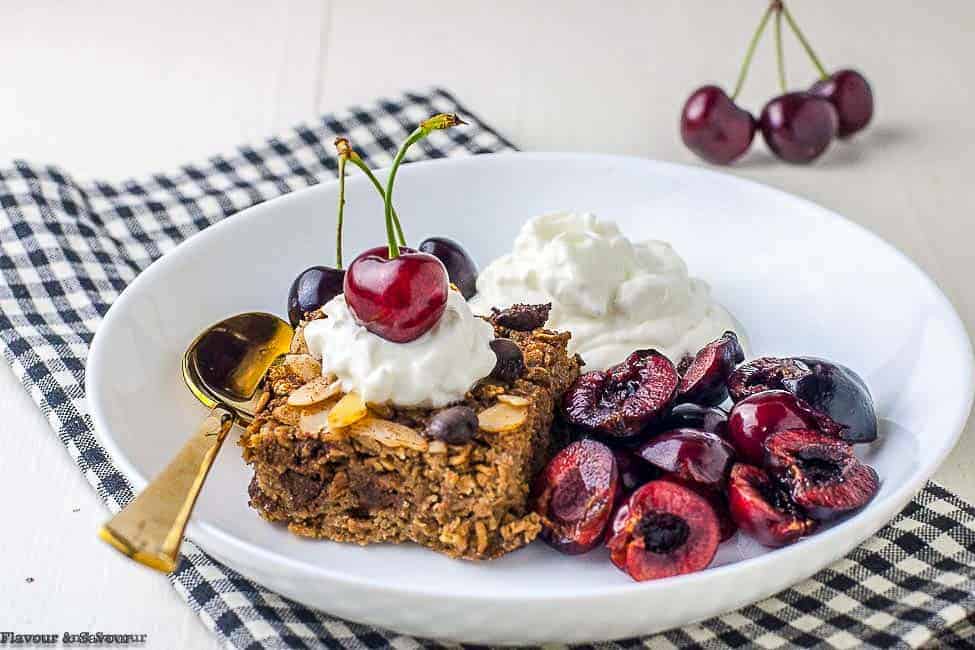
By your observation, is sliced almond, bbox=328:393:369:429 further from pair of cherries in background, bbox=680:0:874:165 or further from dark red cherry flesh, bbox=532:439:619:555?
pair of cherries in background, bbox=680:0:874:165

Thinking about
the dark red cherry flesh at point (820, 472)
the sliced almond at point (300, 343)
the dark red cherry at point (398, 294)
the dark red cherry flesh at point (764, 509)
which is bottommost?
the sliced almond at point (300, 343)

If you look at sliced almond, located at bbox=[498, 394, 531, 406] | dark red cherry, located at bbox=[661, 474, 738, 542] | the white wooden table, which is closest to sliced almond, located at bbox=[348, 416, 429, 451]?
sliced almond, located at bbox=[498, 394, 531, 406]

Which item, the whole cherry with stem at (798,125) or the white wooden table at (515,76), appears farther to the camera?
the white wooden table at (515,76)

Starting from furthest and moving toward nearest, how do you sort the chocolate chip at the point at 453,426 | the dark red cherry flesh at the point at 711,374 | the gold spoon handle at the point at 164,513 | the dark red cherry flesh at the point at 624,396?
1. the dark red cherry flesh at the point at 711,374
2. the dark red cherry flesh at the point at 624,396
3. the chocolate chip at the point at 453,426
4. the gold spoon handle at the point at 164,513

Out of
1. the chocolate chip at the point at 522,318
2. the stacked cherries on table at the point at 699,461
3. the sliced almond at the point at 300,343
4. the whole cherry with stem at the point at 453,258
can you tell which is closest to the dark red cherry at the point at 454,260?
the whole cherry with stem at the point at 453,258

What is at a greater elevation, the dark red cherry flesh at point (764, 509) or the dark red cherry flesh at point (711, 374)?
the dark red cherry flesh at point (711, 374)

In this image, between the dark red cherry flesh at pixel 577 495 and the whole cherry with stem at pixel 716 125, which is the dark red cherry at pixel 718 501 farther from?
the whole cherry with stem at pixel 716 125

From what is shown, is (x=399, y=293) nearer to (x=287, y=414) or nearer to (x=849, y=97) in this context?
(x=287, y=414)
